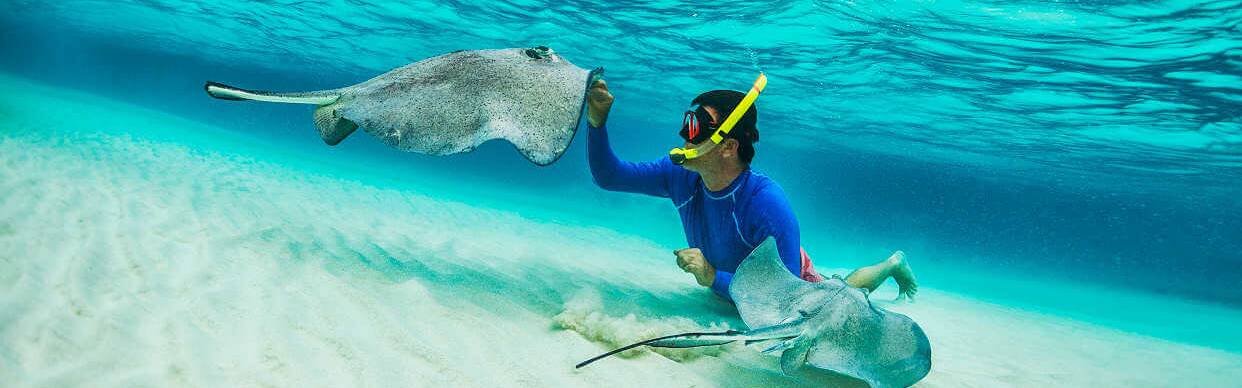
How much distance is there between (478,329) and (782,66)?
1493 cm

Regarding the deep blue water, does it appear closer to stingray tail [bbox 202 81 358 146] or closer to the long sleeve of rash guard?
the long sleeve of rash guard

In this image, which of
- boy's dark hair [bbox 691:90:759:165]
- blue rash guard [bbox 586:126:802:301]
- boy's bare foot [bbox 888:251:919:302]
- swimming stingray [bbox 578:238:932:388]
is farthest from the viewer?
boy's bare foot [bbox 888:251:919:302]

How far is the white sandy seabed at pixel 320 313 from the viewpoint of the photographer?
2.27 meters

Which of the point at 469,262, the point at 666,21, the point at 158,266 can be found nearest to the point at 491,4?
the point at 666,21

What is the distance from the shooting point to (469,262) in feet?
16.3

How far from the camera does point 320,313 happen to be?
289cm

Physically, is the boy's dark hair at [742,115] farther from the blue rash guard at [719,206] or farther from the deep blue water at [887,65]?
the deep blue water at [887,65]

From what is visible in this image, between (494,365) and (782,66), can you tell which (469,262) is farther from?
(782,66)

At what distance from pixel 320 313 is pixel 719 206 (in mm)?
2643

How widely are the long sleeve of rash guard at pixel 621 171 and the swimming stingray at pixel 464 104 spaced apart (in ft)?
2.78

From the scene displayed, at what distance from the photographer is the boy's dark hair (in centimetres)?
331

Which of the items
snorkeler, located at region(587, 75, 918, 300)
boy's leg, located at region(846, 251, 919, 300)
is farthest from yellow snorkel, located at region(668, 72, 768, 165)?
boy's leg, located at region(846, 251, 919, 300)

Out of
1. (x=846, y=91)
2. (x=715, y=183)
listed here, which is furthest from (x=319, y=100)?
(x=846, y=91)

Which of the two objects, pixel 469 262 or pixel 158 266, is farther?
pixel 469 262
